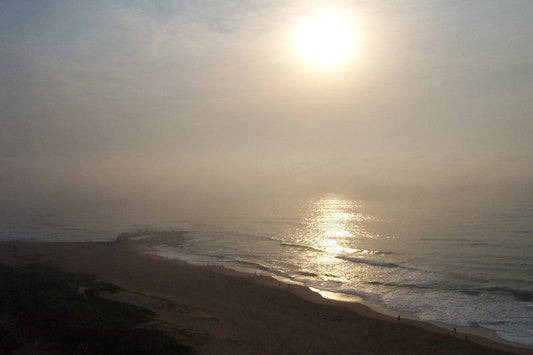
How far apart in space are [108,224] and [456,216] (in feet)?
210

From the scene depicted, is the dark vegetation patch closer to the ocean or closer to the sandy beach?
the sandy beach

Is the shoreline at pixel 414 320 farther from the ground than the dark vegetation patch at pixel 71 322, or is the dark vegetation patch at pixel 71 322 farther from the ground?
the dark vegetation patch at pixel 71 322

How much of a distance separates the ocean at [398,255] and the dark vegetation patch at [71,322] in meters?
14.7

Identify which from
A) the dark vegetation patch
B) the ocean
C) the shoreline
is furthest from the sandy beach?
the ocean

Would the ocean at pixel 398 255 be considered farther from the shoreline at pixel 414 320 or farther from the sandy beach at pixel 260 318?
the sandy beach at pixel 260 318

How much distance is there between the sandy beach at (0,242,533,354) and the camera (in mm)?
16641

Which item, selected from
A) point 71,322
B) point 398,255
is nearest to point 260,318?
point 71,322

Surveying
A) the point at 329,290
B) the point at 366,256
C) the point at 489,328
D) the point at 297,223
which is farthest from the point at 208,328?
the point at 297,223

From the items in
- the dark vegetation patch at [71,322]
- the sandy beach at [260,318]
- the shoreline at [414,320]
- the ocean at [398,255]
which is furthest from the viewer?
the ocean at [398,255]

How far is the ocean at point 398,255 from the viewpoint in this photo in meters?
23.5

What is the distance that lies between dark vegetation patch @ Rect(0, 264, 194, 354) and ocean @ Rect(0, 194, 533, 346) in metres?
14.7

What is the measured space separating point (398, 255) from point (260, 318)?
22.6 metres

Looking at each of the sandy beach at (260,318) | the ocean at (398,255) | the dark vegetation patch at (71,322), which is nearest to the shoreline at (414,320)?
the sandy beach at (260,318)

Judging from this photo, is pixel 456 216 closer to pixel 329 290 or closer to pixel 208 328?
pixel 329 290
